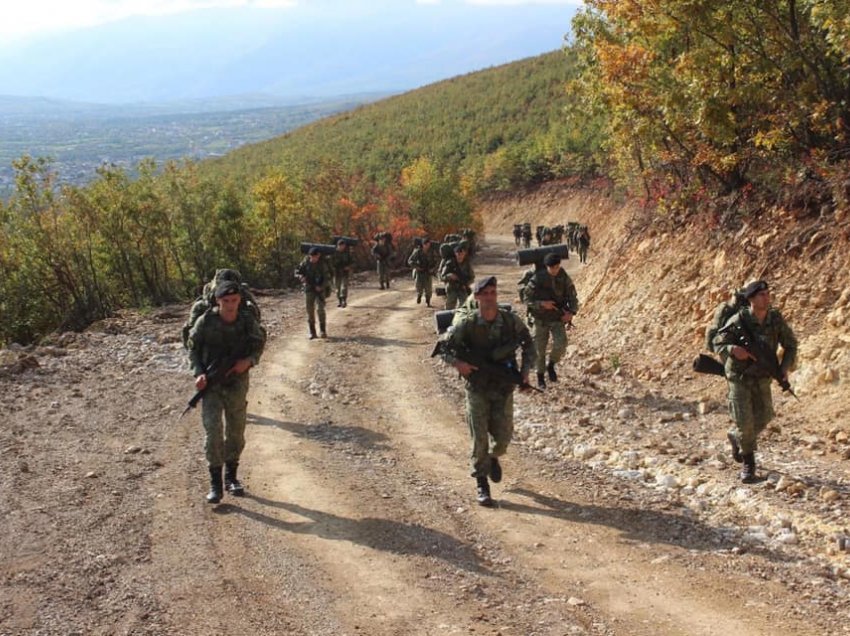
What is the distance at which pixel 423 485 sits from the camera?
808cm

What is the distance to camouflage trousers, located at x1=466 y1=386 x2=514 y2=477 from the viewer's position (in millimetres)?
7430

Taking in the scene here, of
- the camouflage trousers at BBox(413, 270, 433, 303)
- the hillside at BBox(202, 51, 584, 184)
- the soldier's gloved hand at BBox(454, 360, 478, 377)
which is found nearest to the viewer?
the soldier's gloved hand at BBox(454, 360, 478, 377)

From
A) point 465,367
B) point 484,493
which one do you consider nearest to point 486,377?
point 465,367

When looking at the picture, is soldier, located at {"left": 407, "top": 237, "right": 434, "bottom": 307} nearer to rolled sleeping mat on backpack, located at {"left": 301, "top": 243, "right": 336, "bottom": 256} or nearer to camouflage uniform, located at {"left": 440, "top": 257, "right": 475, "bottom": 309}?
rolled sleeping mat on backpack, located at {"left": 301, "top": 243, "right": 336, "bottom": 256}

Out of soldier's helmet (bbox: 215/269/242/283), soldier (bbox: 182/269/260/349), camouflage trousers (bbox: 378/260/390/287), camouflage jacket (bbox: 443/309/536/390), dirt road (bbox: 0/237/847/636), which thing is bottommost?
camouflage trousers (bbox: 378/260/390/287)

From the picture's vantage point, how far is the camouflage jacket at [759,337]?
7605 mm

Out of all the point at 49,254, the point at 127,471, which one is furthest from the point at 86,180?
the point at 127,471

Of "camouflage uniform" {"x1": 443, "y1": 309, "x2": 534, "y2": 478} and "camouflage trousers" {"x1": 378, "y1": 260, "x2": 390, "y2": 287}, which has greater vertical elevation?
"camouflage uniform" {"x1": 443, "y1": 309, "x2": 534, "y2": 478}

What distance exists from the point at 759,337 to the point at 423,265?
513 inches

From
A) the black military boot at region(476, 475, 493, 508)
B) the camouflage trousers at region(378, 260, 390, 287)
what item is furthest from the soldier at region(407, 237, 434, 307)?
the black military boot at region(476, 475, 493, 508)

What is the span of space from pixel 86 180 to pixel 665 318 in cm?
2069

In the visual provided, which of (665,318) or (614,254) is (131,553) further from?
(614,254)

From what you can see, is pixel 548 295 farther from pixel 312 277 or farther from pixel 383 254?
pixel 383 254

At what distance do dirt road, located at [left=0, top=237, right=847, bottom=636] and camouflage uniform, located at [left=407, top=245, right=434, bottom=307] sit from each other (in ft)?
32.4
